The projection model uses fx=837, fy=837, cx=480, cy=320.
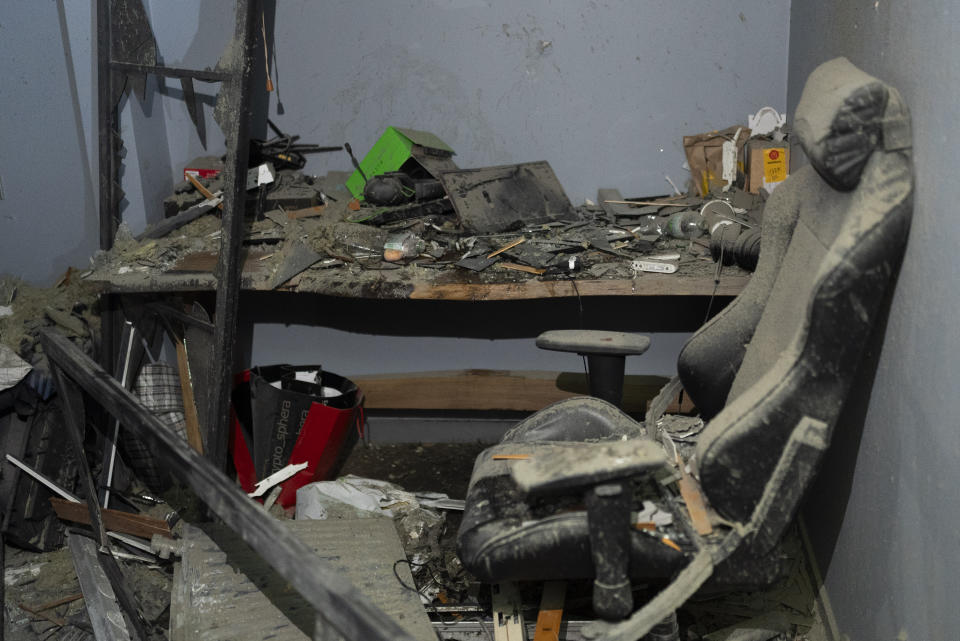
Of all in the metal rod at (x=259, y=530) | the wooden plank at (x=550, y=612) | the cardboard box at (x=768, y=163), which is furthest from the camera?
the cardboard box at (x=768, y=163)

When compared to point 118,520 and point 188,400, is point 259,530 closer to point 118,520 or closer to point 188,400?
point 118,520

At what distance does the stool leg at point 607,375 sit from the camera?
2232mm

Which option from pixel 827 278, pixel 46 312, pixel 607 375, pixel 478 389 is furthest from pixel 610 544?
pixel 46 312

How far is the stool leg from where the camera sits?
223cm

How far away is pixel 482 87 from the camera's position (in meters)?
3.38

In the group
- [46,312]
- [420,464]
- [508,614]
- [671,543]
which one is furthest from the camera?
[420,464]

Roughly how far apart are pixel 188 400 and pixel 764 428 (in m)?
2.26

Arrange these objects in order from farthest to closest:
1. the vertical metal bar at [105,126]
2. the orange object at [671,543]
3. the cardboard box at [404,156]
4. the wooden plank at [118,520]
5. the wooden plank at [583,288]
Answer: the cardboard box at [404,156], the vertical metal bar at [105,126], the wooden plank at [118,520], the wooden plank at [583,288], the orange object at [671,543]

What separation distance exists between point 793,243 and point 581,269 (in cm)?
104

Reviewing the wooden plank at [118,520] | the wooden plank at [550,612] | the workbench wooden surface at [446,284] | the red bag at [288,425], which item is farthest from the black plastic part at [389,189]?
the wooden plank at [550,612]

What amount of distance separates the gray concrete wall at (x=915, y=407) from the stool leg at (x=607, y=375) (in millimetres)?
595

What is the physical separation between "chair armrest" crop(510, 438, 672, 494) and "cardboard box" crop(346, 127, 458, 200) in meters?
1.95

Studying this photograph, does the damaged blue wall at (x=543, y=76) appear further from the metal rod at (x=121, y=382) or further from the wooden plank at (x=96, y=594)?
the wooden plank at (x=96, y=594)

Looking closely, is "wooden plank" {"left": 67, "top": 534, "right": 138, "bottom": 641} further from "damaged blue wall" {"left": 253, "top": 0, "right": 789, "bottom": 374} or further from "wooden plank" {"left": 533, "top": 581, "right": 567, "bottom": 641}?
"damaged blue wall" {"left": 253, "top": 0, "right": 789, "bottom": 374}
